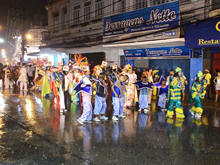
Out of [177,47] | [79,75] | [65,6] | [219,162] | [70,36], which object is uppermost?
[65,6]

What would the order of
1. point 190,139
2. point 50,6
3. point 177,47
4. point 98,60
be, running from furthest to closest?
point 50,6 < point 98,60 < point 177,47 < point 190,139

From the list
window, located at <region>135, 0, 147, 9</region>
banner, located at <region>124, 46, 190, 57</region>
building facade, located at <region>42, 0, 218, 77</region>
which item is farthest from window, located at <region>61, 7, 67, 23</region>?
window, located at <region>135, 0, 147, 9</region>

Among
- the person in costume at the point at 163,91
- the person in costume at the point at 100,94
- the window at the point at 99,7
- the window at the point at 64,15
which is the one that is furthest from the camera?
the window at the point at 64,15

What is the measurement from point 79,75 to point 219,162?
8124 millimetres

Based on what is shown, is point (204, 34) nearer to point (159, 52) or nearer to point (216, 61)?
point (216, 61)

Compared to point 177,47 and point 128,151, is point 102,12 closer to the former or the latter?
point 177,47

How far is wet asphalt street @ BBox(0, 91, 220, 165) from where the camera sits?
5.02 m

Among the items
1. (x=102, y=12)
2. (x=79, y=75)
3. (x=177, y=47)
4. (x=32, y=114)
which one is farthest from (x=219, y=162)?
(x=102, y=12)

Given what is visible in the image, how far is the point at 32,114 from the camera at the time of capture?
9.57 metres

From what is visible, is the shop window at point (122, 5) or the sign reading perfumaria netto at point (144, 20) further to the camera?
the shop window at point (122, 5)

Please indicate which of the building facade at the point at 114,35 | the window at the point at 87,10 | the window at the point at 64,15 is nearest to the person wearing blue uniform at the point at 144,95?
the building facade at the point at 114,35

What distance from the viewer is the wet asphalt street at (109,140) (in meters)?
5.02

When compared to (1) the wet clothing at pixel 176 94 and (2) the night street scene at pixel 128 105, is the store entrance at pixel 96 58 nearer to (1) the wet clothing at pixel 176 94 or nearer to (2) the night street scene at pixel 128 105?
(2) the night street scene at pixel 128 105

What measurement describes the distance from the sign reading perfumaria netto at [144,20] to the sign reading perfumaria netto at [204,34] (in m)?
1.18
